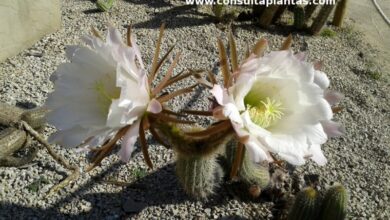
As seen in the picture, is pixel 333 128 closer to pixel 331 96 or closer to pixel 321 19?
pixel 331 96

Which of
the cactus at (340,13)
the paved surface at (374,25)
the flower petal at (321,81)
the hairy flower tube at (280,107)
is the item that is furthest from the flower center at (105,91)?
the cactus at (340,13)

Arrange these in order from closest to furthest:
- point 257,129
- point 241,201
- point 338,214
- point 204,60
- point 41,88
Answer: point 257,129, point 338,214, point 241,201, point 41,88, point 204,60

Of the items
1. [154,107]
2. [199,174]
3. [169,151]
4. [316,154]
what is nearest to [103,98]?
[154,107]


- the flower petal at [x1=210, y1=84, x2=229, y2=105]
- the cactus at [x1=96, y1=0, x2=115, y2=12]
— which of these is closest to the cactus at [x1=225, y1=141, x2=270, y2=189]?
the flower petal at [x1=210, y1=84, x2=229, y2=105]

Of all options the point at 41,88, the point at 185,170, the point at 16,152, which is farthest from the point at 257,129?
the point at 41,88

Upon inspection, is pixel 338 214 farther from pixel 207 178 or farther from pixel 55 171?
pixel 55 171
